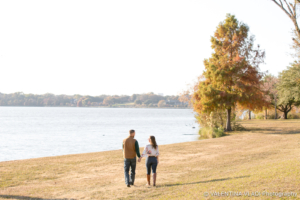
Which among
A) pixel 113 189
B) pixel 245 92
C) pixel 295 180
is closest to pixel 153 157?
pixel 113 189

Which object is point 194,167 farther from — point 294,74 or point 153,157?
point 294,74

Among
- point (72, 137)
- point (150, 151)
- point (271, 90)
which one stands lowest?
point (72, 137)

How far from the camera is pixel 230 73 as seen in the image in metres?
33.9

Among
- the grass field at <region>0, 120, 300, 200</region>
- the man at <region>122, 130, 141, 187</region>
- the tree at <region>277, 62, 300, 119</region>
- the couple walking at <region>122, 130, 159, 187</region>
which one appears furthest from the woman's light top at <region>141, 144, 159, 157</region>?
the tree at <region>277, 62, 300, 119</region>

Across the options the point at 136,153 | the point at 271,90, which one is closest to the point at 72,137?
the point at 136,153

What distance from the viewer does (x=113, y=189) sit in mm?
10688

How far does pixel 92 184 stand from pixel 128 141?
2463 mm

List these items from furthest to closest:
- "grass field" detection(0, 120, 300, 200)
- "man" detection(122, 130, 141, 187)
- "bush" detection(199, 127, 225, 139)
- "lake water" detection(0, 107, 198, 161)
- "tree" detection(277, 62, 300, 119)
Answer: "tree" detection(277, 62, 300, 119)
"bush" detection(199, 127, 225, 139)
"lake water" detection(0, 107, 198, 161)
"man" detection(122, 130, 141, 187)
"grass field" detection(0, 120, 300, 200)

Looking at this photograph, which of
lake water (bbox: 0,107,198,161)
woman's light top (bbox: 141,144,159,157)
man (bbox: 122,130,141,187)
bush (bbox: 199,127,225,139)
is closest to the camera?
woman's light top (bbox: 141,144,159,157)

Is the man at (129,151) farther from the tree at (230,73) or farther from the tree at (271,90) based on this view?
the tree at (271,90)

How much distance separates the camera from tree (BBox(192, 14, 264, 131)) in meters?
33.7

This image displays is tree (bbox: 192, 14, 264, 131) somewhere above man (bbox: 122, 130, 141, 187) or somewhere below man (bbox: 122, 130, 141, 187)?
above

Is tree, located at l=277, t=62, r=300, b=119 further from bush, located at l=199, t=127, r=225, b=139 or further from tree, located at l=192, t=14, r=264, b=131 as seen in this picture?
bush, located at l=199, t=127, r=225, b=139

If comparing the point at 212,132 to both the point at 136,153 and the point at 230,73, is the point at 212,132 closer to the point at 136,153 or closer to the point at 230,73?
the point at 230,73
